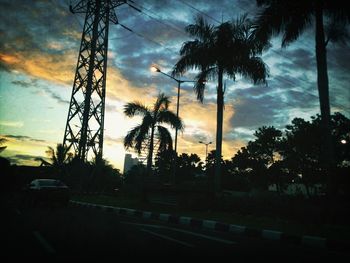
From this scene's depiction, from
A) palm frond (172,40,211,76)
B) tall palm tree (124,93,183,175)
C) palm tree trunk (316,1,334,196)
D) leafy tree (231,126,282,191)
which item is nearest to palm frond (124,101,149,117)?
tall palm tree (124,93,183,175)

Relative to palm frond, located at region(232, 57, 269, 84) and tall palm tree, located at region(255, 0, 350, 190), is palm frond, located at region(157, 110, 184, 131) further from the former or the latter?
tall palm tree, located at region(255, 0, 350, 190)

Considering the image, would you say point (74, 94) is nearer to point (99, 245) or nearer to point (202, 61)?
point (202, 61)

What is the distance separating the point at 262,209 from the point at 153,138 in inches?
669

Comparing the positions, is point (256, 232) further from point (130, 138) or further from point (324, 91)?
point (130, 138)

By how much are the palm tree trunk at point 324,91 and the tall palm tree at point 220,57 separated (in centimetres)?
449

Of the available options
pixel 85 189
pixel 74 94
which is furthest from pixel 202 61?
pixel 85 189

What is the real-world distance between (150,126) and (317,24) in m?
18.4

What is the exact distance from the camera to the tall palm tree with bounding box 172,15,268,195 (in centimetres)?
2062

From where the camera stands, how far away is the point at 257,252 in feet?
24.0

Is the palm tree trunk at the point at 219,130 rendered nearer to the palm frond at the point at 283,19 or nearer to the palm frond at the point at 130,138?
the palm frond at the point at 283,19

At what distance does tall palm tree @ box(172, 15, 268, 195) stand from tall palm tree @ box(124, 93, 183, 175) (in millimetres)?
9633

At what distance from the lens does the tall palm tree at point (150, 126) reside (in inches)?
1220

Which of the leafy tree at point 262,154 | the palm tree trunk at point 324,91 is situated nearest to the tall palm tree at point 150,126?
the palm tree trunk at point 324,91

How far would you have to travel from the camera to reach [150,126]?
104 feet
